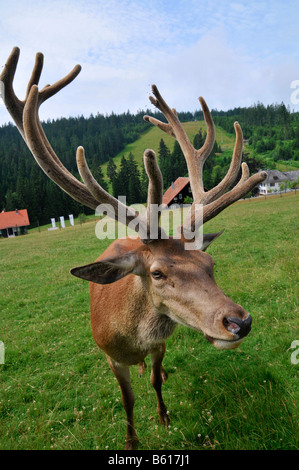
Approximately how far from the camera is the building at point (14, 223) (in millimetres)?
70125

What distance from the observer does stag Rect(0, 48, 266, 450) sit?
96.6 inches

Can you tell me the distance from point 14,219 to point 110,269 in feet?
250

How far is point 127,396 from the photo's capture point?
3762 mm

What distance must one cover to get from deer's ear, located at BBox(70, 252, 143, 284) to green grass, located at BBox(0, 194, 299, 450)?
225cm

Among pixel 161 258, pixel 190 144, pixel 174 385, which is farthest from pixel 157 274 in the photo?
pixel 190 144

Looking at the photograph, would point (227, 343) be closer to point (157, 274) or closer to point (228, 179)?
point (157, 274)

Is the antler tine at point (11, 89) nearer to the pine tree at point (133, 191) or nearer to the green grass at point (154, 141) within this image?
the pine tree at point (133, 191)

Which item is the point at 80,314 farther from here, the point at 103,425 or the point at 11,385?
the point at 103,425

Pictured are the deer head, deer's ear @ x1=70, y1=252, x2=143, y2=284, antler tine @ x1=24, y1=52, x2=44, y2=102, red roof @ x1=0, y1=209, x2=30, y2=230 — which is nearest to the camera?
the deer head

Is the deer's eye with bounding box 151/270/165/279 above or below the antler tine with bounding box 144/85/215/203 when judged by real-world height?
below

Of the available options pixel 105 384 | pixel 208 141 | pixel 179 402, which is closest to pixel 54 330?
pixel 105 384

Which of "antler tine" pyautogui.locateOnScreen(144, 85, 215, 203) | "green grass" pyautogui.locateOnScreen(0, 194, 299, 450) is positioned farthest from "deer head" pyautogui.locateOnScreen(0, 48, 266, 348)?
"green grass" pyautogui.locateOnScreen(0, 194, 299, 450)

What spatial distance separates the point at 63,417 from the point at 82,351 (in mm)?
1870

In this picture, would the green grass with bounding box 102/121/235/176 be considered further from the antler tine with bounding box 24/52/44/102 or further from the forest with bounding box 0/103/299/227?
the antler tine with bounding box 24/52/44/102
